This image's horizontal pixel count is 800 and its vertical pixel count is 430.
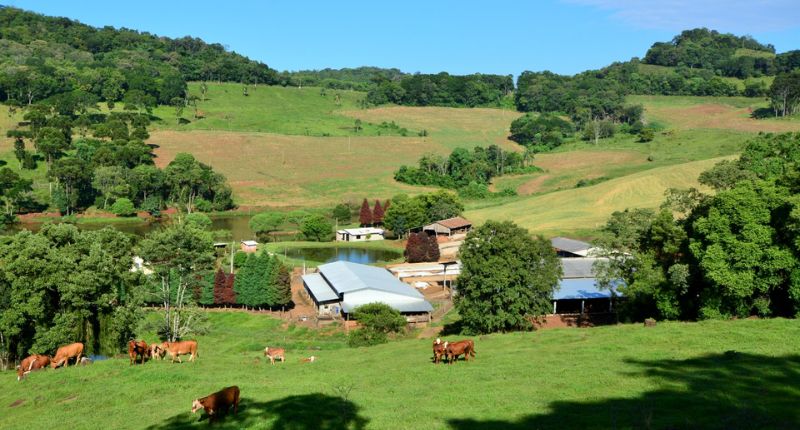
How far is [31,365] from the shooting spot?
2686 cm

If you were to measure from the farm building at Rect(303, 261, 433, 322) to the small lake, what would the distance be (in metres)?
20.6

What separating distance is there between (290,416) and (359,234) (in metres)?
80.9

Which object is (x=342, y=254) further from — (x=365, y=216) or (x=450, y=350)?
(x=450, y=350)

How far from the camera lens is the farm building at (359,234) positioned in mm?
99188

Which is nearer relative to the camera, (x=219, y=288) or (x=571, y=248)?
(x=219, y=288)

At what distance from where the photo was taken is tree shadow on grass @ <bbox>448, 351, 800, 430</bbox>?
17000mm

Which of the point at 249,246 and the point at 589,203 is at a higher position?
the point at 589,203

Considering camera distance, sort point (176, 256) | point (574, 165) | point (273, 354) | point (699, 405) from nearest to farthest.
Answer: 1. point (699, 405)
2. point (273, 354)
3. point (176, 256)
4. point (574, 165)

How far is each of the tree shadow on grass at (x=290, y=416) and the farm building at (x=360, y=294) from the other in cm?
3359

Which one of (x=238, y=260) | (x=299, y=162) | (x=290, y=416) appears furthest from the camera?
(x=299, y=162)

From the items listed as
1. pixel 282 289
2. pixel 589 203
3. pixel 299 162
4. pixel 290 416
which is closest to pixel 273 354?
pixel 290 416

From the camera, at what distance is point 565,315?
167 feet

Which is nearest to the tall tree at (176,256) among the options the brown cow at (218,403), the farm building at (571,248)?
the brown cow at (218,403)

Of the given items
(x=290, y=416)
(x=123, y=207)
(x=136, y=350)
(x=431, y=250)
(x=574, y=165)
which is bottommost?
(x=431, y=250)
